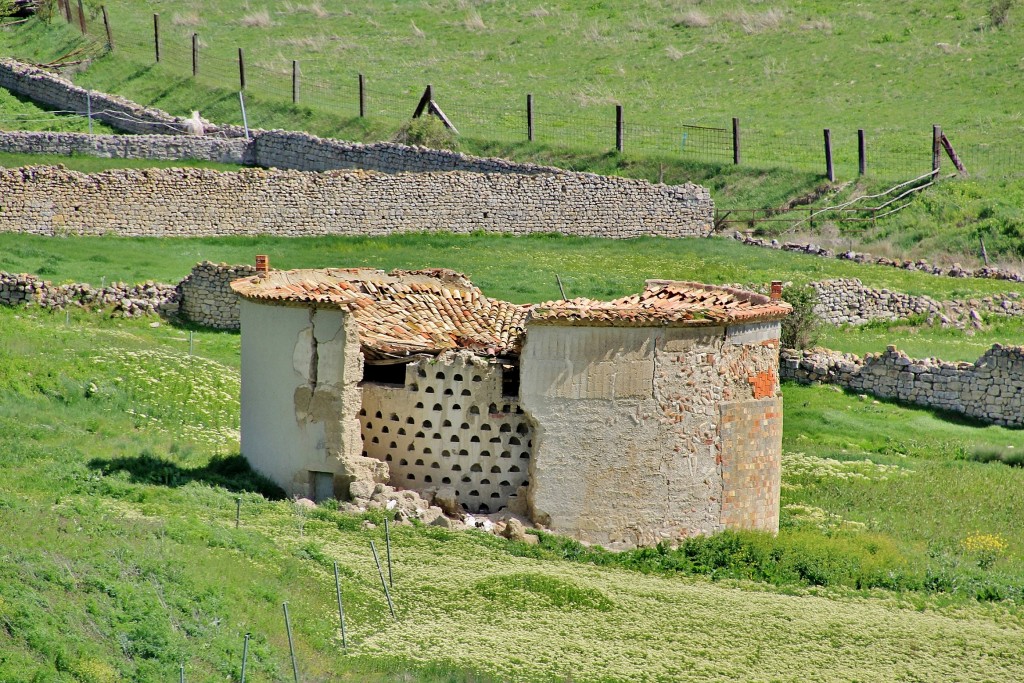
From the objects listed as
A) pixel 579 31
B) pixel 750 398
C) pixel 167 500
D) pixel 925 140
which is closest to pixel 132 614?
pixel 167 500

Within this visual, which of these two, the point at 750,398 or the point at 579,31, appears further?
the point at 579,31

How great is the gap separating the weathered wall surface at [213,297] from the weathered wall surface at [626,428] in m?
11.9

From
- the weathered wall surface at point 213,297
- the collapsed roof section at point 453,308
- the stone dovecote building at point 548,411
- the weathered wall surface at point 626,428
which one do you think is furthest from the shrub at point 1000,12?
the weathered wall surface at point 626,428

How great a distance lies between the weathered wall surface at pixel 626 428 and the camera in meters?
19.8

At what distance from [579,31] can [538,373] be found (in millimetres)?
43889

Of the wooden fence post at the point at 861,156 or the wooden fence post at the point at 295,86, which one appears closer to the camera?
the wooden fence post at the point at 861,156

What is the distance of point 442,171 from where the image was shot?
4100 centimetres

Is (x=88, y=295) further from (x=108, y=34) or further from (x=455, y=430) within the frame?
(x=108, y=34)

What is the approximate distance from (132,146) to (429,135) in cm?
749

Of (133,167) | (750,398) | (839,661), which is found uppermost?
(133,167)

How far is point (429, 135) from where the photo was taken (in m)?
44.7

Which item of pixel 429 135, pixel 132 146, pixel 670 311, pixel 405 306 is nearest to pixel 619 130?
pixel 429 135

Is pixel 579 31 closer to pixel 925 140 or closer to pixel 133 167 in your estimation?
pixel 925 140

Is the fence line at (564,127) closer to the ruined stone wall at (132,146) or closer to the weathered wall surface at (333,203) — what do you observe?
the ruined stone wall at (132,146)
